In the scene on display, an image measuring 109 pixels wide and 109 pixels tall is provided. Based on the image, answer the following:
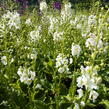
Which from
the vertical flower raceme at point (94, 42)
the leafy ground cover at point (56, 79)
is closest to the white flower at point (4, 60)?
the leafy ground cover at point (56, 79)

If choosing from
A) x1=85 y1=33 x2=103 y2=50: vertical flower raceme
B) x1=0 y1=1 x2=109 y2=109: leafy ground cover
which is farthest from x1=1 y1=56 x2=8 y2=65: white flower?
x1=85 y1=33 x2=103 y2=50: vertical flower raceme

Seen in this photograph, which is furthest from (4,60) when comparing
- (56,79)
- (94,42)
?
(94,42)

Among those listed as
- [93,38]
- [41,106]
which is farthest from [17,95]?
[93,38]

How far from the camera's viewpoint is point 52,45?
198 inches

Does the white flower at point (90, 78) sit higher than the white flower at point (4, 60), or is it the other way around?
the white flower at point (4, 60)

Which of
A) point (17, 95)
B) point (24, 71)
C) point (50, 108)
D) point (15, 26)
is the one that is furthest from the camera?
point (15, 26)

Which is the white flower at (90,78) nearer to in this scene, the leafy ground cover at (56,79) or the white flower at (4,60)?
the leafy ground cover at (56,79)

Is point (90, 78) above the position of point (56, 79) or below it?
below

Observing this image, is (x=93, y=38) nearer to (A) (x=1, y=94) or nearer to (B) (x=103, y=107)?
(B) (x=103, y=107)

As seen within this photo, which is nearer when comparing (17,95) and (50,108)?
(50,108)

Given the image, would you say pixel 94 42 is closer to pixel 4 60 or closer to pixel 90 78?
pixel 90 78

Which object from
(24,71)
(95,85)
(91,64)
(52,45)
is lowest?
(95,85)

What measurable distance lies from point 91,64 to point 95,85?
23 cm

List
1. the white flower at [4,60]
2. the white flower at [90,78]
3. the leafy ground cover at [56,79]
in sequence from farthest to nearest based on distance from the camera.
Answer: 1. the white flower at [4,60]
2. the leafy ground cover at [56,79]
3. the white flower at [90,78]
